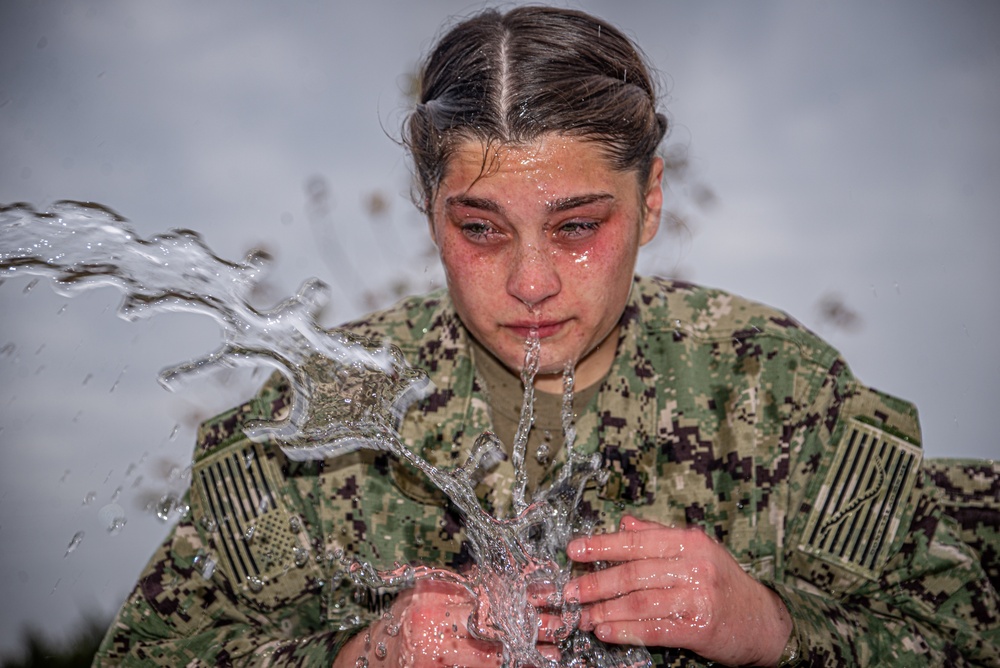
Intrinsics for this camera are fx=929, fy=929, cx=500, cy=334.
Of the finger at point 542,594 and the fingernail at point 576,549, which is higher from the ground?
the fingernail at point 576,549

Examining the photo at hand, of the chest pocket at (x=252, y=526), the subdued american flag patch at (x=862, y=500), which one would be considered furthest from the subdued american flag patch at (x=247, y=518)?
the subdued american flag patch at (x=862, y=500)

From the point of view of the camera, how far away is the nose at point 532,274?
2.24 m

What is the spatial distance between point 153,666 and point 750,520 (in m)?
1.72

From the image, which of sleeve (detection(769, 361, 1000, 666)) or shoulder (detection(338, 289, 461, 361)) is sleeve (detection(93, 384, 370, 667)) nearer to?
shoulder (detection(338, 289, 461, 361))

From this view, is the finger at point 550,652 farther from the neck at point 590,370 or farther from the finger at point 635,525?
the neck at point 590,370

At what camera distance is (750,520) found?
269 centimetres

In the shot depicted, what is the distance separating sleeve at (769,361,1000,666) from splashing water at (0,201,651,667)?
0.57 metres

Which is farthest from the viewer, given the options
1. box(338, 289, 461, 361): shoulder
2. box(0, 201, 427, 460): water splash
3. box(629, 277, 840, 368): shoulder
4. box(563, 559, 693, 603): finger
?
box(338, 289, 461, 361): shoulder

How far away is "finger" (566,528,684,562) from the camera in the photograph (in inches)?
79.2

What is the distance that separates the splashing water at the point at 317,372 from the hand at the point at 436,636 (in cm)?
8

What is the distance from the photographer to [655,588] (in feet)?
6.61

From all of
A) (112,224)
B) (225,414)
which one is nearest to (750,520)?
(225,414)

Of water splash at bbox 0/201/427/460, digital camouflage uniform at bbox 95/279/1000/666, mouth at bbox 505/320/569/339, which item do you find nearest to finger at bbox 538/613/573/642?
digital camouflage uniform at bbox 95/279/1000/666

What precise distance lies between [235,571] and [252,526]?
0.13 m
